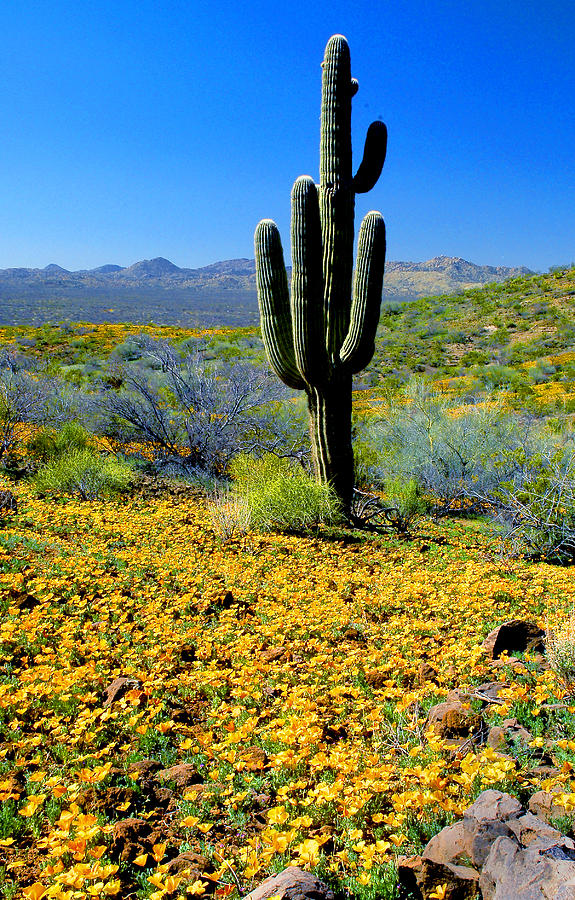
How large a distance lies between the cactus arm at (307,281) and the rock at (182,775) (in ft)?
18.8

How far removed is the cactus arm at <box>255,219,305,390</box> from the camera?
25.9 ft

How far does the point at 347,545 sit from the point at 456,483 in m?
3.10

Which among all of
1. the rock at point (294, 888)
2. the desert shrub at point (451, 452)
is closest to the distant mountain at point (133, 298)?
the desert shrub at point (451, 452)

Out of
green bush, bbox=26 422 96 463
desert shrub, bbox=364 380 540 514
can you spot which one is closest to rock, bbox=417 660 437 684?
desert shrub, bbox=364 380 540 514

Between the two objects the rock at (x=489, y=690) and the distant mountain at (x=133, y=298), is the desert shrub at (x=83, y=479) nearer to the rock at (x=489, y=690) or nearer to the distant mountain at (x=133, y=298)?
the rock at (x=489, y=690)

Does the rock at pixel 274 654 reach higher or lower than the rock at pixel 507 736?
lower

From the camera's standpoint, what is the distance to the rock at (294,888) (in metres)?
1.76

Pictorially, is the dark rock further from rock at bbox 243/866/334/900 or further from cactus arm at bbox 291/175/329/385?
cactus arm at bbox 291/175/329/385

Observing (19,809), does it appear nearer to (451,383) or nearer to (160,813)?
(160,813)

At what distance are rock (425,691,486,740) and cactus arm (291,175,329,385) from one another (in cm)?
542

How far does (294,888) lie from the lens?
1.78 m

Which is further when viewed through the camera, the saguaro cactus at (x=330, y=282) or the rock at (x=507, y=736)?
the saguaro cactus at (x=330, y=282)

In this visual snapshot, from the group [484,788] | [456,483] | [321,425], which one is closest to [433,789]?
[484,788]

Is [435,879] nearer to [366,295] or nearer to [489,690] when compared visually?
[489,690]
